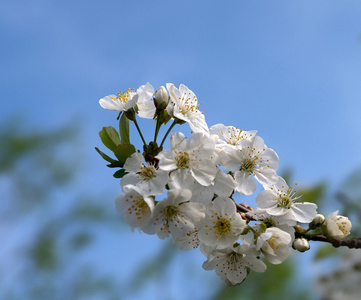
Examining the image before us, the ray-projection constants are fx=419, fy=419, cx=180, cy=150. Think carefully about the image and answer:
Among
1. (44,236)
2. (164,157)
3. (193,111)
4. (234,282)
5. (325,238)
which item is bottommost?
(234,282)

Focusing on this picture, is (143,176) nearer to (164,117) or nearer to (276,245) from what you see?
(164,117)

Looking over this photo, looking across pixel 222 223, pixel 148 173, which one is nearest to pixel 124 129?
pixel 148 173

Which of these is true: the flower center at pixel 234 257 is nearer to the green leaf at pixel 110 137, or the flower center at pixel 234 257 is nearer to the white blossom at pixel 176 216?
the white blossom at pixel 176 216

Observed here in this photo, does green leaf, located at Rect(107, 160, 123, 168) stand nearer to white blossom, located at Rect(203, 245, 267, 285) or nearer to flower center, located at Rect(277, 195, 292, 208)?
white blossom, located at Rect(203, 245, 267, 285)

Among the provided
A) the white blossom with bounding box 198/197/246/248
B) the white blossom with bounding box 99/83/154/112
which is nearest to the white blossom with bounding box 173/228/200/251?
the white blossom with bounding box 198/197/246/248

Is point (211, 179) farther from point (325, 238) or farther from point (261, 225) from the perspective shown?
point (325, 238)

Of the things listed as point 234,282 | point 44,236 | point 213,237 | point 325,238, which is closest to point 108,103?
point 213,237
